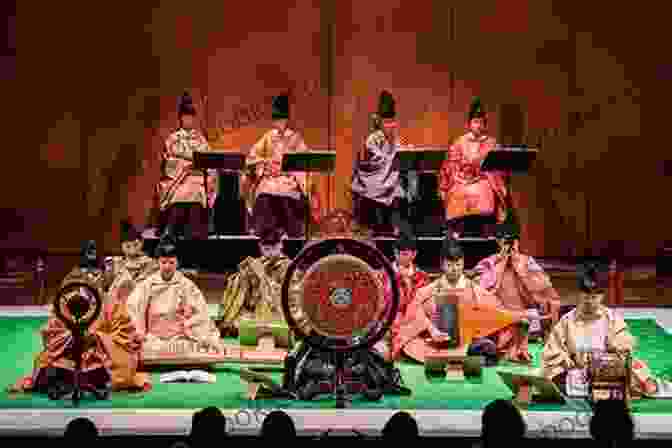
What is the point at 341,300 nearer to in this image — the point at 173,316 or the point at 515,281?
the point at 173,316

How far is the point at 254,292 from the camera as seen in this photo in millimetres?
10625

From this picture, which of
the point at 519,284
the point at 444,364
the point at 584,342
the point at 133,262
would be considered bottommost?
the point at 444,364

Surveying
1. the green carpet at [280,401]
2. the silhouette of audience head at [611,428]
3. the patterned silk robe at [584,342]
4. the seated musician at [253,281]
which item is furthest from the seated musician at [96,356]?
the silhouette of audience head at [611,428]

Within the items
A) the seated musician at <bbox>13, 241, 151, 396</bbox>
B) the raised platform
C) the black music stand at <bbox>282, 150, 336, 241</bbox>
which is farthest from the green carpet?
the black music stand at <bbox>282, 150, 336, 241</bbox>

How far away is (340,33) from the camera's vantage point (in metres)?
14.0

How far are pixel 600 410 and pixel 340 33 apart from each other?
31.6 feet

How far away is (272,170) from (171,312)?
3449mm

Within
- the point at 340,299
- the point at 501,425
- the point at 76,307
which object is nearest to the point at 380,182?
the point at 340,299

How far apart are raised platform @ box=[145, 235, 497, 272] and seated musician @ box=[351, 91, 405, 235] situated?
0.39 metres

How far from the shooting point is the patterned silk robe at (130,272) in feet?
33.0

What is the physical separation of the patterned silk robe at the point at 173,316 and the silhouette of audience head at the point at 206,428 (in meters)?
4.37

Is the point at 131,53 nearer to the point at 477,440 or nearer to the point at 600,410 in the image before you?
the point at 477,440

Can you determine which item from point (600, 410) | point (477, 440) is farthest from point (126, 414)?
→ point (600, 410)

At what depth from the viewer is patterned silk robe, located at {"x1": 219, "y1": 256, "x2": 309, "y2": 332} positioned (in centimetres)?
1037
